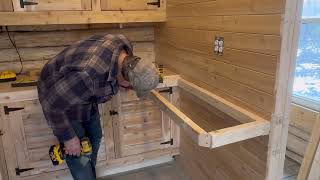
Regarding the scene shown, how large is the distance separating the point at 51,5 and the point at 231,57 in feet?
4.27

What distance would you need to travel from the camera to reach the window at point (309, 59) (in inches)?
89.8

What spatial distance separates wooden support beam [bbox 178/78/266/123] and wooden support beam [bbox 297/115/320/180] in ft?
1.82

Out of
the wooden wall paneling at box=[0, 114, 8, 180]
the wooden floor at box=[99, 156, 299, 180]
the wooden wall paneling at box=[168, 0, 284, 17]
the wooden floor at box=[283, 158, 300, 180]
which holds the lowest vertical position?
the wooden floor at box=[99, 156, 299, 180]

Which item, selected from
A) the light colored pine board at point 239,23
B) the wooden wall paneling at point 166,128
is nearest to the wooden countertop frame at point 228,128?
the light colored pine board at point 239,23

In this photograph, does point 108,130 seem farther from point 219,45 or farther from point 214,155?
point 219,45

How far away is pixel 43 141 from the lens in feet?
6.59

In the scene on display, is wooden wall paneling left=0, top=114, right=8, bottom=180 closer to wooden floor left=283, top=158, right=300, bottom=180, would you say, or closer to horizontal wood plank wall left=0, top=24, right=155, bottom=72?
horizontal wood plank wall left=0, top=24, right=155, bottom=72

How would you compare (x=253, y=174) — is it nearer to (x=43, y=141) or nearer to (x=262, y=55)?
(x=262, y=55)

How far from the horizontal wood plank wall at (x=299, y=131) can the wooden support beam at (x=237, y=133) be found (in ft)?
4.13

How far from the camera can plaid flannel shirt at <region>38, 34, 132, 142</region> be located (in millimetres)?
1444

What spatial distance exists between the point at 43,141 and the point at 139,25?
1288 mm

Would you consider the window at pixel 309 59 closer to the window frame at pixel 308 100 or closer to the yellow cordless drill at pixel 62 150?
the window frame at pixel 308 100

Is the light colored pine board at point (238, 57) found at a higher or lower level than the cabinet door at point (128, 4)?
lower

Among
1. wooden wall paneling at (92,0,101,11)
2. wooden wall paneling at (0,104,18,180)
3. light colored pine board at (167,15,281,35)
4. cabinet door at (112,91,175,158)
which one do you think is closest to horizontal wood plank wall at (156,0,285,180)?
light colored pine board at (167,15,281,35)
